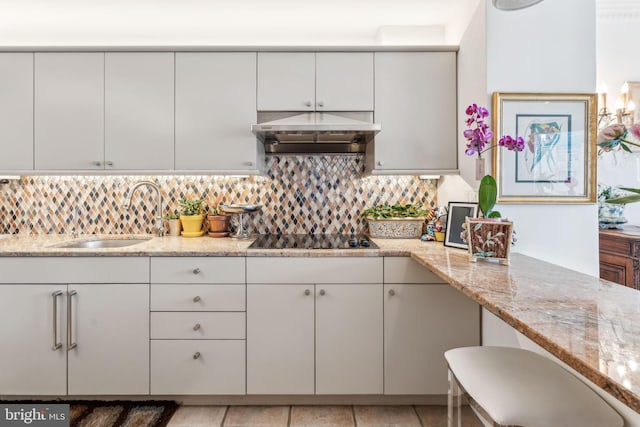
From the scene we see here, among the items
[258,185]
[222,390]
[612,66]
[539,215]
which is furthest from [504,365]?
[612,66]

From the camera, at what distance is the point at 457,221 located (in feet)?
7.13

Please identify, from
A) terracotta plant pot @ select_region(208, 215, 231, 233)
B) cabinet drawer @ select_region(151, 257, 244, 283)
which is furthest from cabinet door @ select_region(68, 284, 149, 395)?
terracotta plant pot @ select_region(208, 215, 231, 233)

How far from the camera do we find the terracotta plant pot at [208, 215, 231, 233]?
256 cm

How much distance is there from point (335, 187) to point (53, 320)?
192cm

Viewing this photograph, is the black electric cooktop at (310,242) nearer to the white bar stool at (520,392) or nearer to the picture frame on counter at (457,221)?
the picture frame on counter at (457,221)

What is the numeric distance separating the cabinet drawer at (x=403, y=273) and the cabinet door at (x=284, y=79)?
1.12 m

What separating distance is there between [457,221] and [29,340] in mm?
2524

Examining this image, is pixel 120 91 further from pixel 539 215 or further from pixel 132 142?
pixel 539 215

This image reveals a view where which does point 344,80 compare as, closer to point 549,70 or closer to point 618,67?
point 549,70

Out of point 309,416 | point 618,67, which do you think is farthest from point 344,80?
point 618,67

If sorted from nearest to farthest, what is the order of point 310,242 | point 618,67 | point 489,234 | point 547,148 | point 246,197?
point 489,234, point 547,148, point 310,242, point 246,197, point 618,67

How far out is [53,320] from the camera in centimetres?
205

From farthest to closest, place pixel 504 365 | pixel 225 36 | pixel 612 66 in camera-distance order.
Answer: pixel 612 66 < pixel 225 36 < pixel 504 365

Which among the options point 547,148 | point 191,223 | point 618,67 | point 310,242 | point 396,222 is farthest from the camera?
point 618,67
